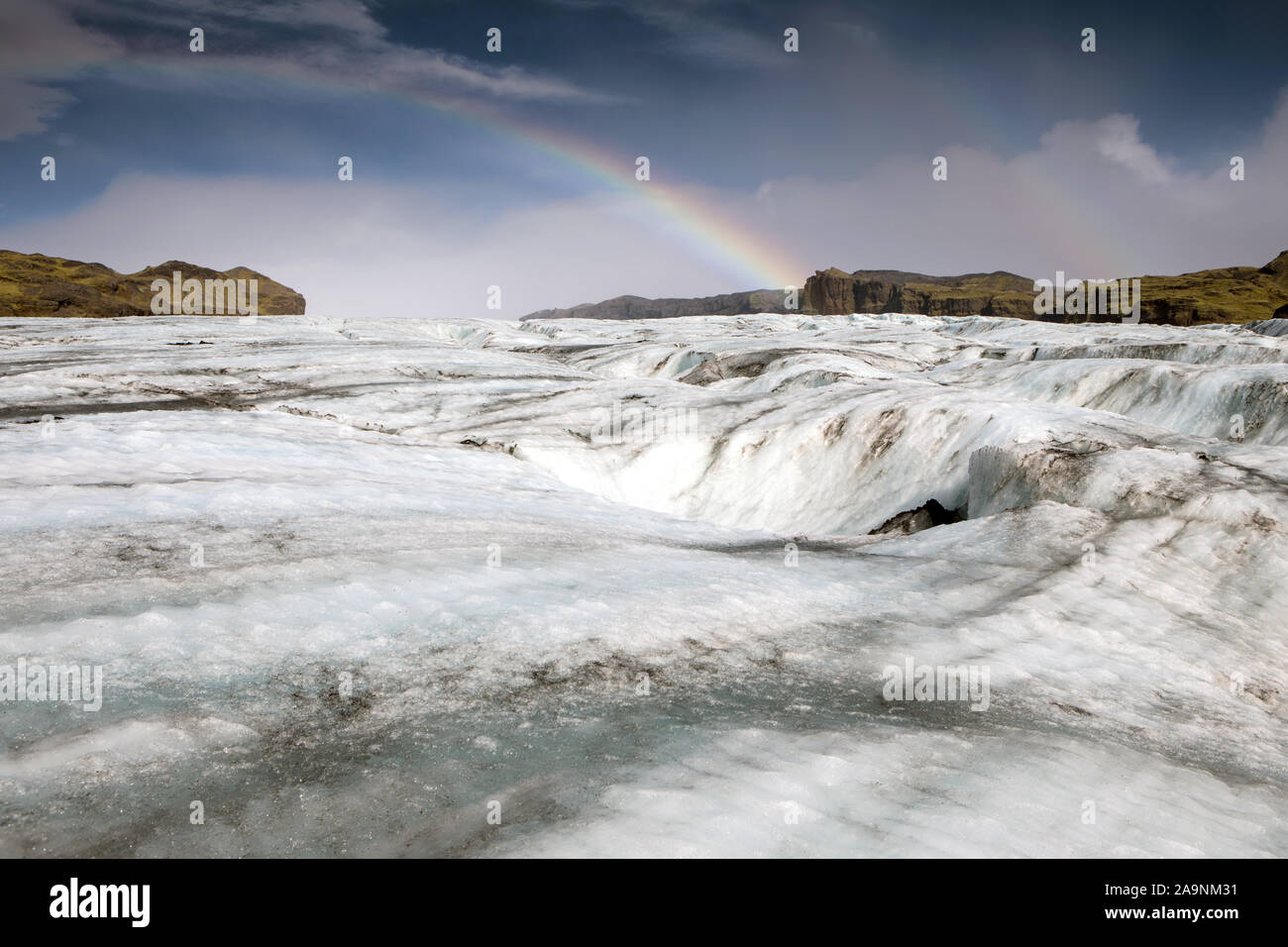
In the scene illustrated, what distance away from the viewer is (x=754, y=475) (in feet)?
46.4

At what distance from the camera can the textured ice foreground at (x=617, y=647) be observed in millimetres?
3154

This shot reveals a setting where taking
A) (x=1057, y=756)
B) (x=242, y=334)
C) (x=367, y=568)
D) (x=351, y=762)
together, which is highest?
(x=242, y=334)

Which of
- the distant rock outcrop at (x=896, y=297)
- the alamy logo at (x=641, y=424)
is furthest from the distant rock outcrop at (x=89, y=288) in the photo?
the distant rock outcrop at (x=896, y=297)

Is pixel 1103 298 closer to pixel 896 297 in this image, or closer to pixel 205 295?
pixel 896 297

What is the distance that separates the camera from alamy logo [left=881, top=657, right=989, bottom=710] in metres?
4.73

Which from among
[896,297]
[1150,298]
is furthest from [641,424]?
[896,297]

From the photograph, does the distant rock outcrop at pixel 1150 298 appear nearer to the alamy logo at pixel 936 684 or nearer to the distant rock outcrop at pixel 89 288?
the alamy logo at pixel 936 684

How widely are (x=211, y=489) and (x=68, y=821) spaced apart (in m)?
5.46


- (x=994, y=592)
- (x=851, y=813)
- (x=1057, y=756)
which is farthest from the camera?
(x=994, y=592)

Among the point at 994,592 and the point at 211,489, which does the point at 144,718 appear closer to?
the point at 211,489
